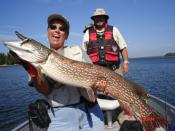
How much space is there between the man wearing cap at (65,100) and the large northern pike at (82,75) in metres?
0.12

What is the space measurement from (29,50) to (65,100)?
0.79 metres

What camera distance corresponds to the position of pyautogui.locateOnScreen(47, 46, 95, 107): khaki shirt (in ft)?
10.2

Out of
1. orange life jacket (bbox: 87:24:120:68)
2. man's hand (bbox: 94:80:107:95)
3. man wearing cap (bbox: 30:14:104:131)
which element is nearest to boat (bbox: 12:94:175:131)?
orange life jacket (bbox: 87:24:120:68)

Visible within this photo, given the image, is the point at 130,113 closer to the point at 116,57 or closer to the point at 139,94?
the point at 139,94

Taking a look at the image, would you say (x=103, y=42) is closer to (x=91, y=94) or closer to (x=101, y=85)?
(x=101, y=85)

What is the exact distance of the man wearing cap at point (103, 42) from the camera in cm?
594

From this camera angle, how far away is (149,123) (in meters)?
3.51

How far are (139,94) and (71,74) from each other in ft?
3.33

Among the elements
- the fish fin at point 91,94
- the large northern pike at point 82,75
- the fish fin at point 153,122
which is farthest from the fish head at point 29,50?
the fish fin at point 153,122

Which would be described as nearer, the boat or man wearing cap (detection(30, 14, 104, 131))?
man wearing cap (detection(30, 14, 104, 131))

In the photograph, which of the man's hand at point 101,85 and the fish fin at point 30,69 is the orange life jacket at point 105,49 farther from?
the fish fin at point 30,69

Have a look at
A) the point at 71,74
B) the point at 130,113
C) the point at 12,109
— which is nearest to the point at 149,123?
the point at 130,113

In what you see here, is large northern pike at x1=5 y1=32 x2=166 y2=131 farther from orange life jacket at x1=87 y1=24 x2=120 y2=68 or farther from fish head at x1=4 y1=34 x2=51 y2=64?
orange life jacket at x1=87 y1=24 x2=120 y2=68

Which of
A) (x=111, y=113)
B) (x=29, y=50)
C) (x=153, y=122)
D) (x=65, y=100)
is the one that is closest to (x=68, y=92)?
(x=65, y=100)
